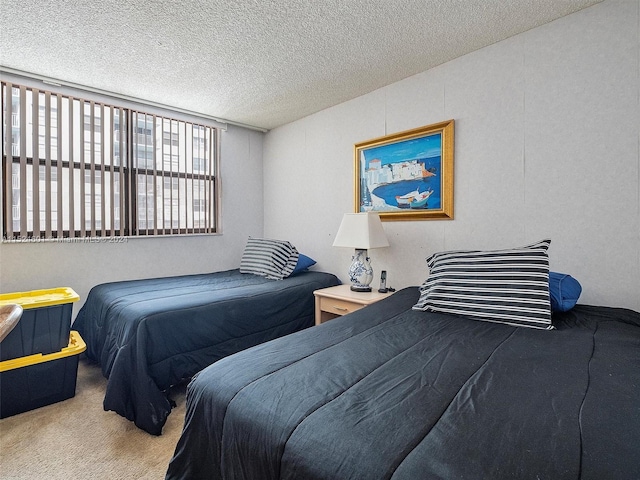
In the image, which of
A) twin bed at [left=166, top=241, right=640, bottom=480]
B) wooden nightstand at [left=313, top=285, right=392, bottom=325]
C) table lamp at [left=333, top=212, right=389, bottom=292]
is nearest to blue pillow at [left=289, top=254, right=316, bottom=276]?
wooden nightstand at [left=313, top=285, right=392, bottom=325]

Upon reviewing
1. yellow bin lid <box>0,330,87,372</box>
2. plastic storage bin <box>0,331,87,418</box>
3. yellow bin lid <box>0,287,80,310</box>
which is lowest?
plastic storage bin <box>0,331,87,418</box>

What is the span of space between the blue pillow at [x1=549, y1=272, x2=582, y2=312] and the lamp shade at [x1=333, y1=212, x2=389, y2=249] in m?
1.18

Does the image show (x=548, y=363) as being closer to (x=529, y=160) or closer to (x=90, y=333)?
(x=529, y=160)

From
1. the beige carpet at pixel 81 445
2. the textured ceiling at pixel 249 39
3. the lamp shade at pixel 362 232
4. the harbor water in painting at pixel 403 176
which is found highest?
the textured ceiling at pixel 249 39

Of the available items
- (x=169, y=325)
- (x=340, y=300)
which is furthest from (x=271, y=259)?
(x=169, y=325)

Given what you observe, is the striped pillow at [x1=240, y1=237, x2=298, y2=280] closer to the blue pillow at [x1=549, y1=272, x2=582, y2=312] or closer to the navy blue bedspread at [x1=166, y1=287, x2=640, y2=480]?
the navy blue bedspread at [x1=166, y1=287, x2=640, y2=480]

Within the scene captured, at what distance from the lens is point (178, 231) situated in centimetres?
347

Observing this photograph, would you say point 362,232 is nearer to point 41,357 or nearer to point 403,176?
point 403,176

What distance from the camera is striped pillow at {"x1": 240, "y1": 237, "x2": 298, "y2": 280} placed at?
320 cm

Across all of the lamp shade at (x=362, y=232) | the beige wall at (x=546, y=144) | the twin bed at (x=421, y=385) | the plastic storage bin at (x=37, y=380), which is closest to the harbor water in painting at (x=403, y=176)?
the beige wall at (x=546, y=144)

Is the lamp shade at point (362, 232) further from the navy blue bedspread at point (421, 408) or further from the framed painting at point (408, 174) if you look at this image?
the navy blue bedspread at point (421, 408)

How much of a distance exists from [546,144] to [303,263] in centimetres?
220

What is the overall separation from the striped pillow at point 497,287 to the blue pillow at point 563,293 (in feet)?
0.43

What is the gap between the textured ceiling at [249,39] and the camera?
1856 millimetres
